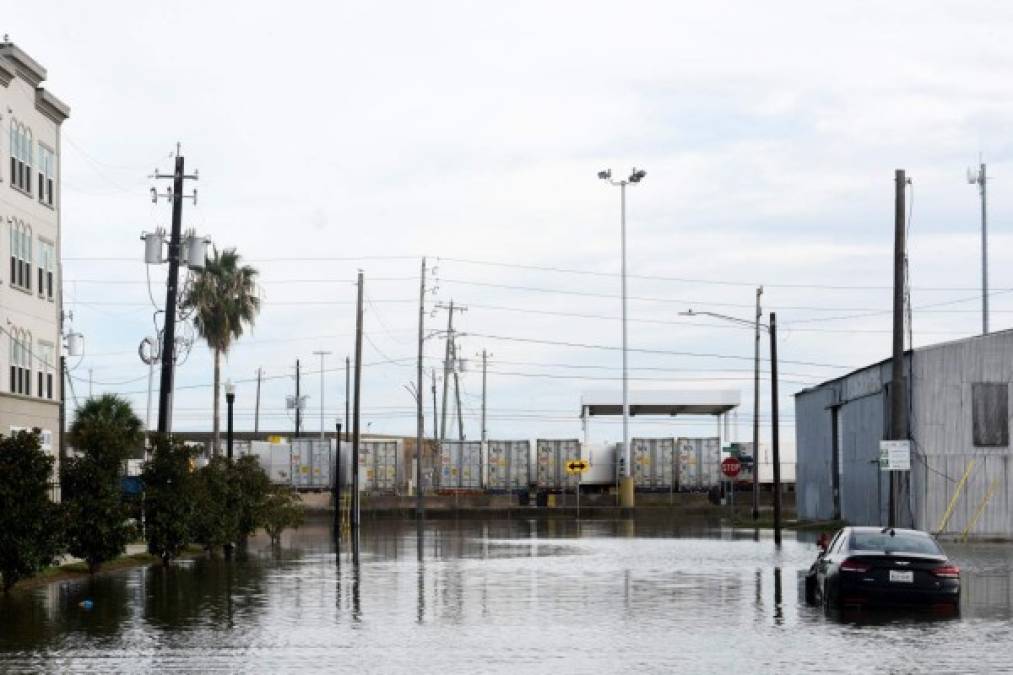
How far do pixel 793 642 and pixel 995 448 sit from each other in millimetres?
32672

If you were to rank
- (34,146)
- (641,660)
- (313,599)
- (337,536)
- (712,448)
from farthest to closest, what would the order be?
1. (712,448)
2. (337,536)
3. (34,146)
4. (313,599)
5. (641,660)

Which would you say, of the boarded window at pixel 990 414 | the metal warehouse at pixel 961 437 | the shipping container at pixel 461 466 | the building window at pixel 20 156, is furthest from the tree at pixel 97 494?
the shipping container at pixel 461 466

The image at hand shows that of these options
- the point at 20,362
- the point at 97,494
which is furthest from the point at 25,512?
the point at 20,362

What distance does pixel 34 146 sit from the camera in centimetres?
4938

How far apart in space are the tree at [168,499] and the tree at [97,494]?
2.42 m

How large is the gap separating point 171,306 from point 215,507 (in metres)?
8.06

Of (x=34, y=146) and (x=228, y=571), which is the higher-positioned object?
(x=34, y=146)

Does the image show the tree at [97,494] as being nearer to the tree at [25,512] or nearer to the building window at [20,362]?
the tree at [25,512]

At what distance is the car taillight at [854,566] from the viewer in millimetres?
22828

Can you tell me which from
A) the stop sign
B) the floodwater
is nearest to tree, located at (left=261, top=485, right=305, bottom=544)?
the floodwater

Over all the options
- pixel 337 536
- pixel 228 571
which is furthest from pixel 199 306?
pixel 228 571

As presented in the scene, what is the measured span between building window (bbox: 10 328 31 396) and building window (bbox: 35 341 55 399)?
33.4 inches

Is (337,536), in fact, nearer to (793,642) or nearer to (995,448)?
(995,448)

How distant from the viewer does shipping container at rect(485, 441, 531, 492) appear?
92.1 metres
